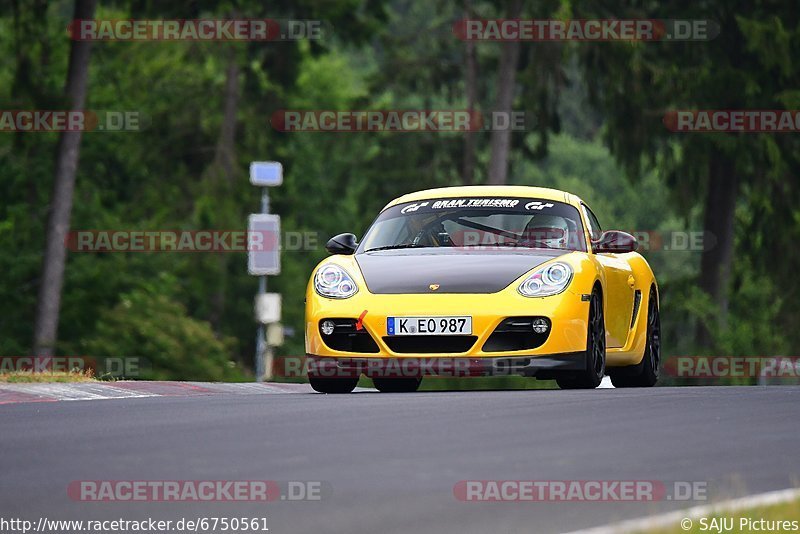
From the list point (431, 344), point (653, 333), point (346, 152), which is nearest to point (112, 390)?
point (431, 344)

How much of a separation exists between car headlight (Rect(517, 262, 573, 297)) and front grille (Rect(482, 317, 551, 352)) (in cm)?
23

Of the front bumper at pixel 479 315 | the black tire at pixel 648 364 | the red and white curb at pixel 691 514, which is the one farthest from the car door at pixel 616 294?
the red and white curb at pixel 691 514

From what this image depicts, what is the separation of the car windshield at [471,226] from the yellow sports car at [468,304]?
0.02 m

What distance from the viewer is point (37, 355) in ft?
114

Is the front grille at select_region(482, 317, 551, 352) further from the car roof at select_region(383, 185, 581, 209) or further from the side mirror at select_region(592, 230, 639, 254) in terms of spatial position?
the car roof at select_region(383, 185, 581, 209)

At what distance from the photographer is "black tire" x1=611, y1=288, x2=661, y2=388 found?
16.5 m

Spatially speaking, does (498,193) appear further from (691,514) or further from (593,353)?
(691,514)

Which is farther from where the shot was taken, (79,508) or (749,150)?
(749,150)

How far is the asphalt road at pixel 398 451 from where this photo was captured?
754 centimetres

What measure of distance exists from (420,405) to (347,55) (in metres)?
85.6

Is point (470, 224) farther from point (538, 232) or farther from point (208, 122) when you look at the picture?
point (208, 122)

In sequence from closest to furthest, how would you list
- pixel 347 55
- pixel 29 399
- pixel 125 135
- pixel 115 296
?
1. pixel 29 399
2. pixel 115 296
3. pixel 125 135
4. pixel 347 55

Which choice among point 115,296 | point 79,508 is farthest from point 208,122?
point 79,508

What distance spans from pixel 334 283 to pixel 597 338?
2057 mm
